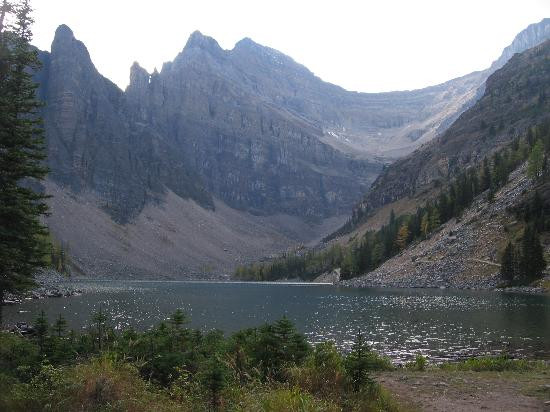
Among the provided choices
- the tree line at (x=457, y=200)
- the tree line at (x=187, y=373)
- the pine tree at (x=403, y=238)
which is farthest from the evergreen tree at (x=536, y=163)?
the tree line at (x=187, y=373)

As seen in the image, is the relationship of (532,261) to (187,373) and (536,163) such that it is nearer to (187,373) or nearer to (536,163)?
(536,163)

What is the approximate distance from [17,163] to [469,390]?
24251mm

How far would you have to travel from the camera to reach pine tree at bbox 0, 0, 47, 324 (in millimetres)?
24875

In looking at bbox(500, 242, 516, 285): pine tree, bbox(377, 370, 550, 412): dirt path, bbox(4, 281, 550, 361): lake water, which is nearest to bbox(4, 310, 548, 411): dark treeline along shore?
bbox(377, 370, 550, 412): dirt path

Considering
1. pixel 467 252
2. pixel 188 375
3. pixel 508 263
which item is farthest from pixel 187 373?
pixel 467 252

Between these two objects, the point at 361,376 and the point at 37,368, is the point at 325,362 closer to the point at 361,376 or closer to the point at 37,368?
A: the point at 361,376

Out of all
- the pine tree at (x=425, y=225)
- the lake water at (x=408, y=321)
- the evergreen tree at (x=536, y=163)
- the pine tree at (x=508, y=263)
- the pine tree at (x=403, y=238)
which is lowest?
the lake water at (x=408, y=321)

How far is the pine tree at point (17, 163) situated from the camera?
24875 mm

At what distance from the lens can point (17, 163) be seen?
25375 millimetres

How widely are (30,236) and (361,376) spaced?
1929 cm

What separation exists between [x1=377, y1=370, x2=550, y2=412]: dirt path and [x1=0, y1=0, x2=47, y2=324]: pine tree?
63.9 feet

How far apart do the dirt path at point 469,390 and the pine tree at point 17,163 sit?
767 inches

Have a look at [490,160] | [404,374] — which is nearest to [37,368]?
[404,374]

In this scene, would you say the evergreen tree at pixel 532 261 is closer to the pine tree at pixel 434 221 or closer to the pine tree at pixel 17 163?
the pine tree at pixel 434 221
